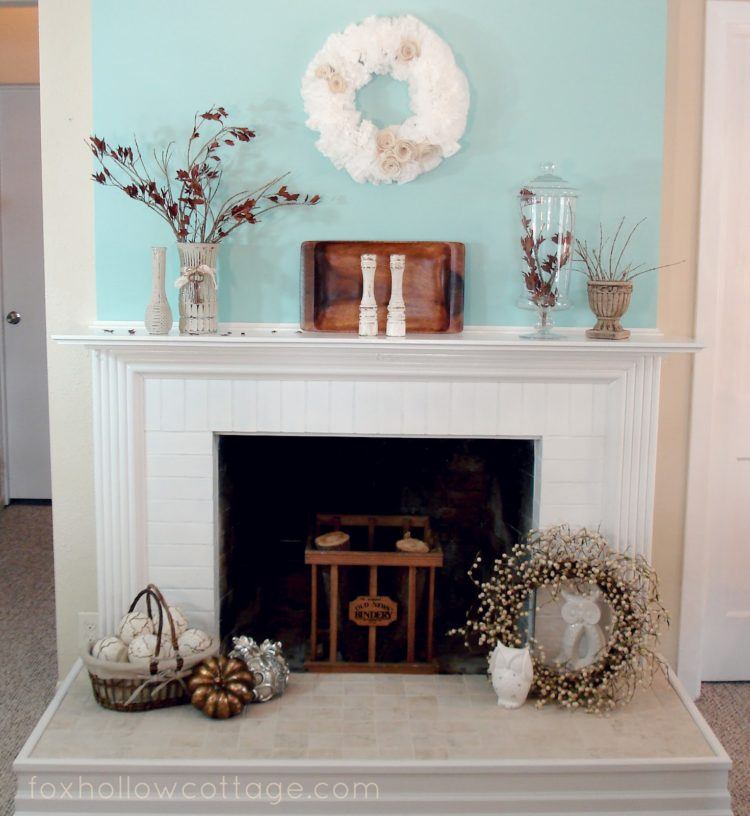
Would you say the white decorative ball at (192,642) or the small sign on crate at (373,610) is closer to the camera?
the white decorative ball at (192,642)

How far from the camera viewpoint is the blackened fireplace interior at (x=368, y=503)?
9.42 ft

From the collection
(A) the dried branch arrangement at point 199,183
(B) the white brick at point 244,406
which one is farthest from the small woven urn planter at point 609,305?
(B) the white brick at point 244,406

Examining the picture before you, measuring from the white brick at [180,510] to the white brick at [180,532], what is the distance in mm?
14

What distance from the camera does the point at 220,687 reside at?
2.43m

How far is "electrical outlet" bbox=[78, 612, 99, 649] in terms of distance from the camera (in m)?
2.87

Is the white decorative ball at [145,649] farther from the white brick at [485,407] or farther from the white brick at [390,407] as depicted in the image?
the white brick at [485,407]

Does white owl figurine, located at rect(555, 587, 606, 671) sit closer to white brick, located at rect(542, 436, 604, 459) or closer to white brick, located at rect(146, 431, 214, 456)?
white brick, located at rect(542, 436, 604, 459)

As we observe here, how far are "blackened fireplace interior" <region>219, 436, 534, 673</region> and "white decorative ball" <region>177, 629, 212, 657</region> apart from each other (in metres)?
0.28

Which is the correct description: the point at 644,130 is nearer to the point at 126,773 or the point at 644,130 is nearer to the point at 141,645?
the point at 141,645

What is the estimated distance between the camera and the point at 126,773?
2217 millimetres

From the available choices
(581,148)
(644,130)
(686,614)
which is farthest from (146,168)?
(686,614)

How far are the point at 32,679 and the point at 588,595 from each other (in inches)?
71.5

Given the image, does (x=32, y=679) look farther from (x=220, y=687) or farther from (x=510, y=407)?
(x=510, y=407)

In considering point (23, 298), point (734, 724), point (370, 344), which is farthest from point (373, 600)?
point (23, 298)
